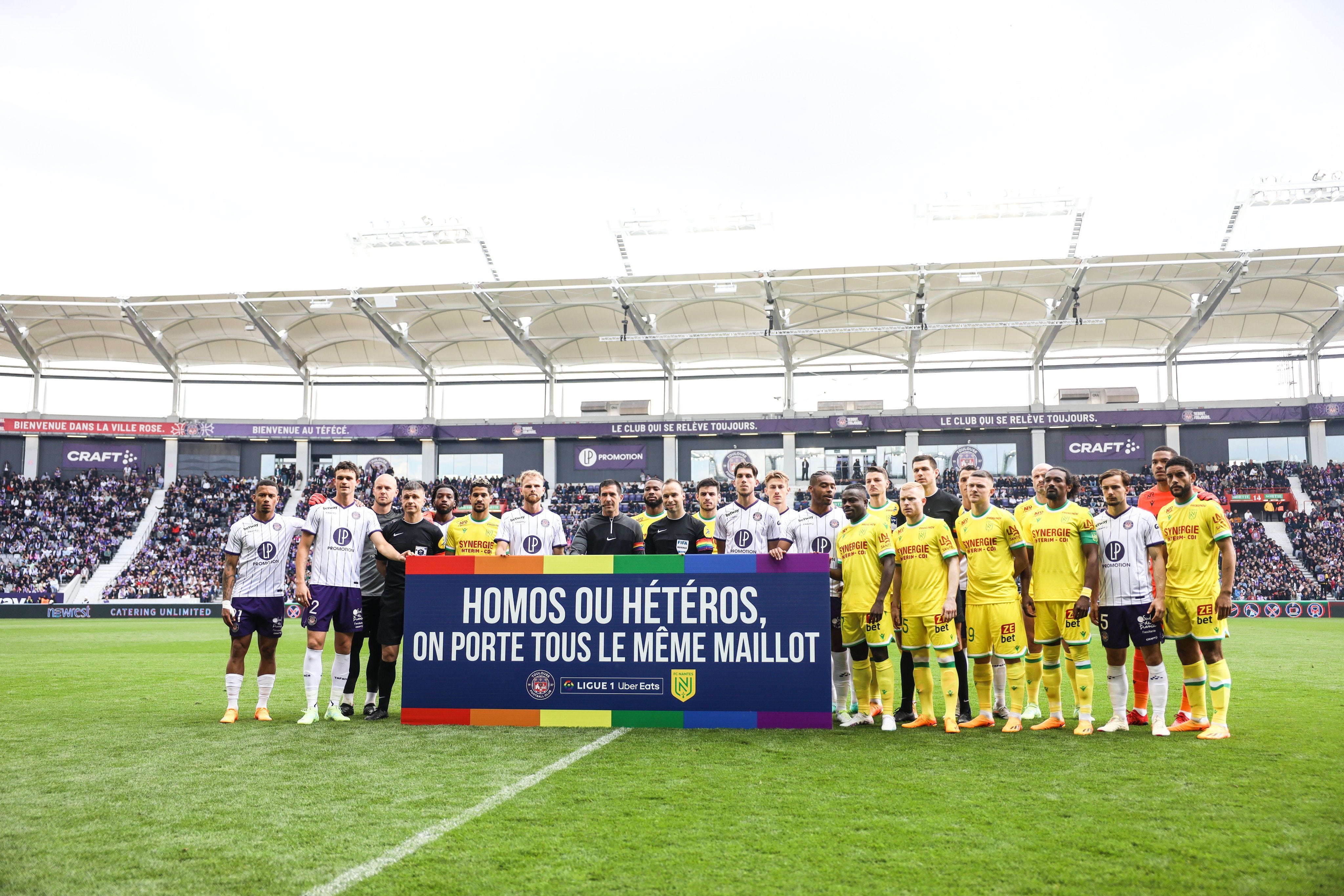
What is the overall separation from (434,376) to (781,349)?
49.6 ft

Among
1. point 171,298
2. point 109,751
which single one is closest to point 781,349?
point 171,298

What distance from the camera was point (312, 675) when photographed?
293 inches

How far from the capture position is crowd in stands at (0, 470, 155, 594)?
33.5m

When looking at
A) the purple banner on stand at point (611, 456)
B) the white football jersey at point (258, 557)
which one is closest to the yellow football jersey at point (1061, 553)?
the white football jersey at point (258, 557)

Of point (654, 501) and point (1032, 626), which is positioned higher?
point (654, 501)

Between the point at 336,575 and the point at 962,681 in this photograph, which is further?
the point at 962,681

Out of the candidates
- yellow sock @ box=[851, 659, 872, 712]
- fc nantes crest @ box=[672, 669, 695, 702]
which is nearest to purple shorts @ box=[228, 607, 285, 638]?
fc nantes crest @ box=[672, 669, 695, 702]

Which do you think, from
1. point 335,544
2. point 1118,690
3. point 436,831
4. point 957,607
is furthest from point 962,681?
point 335,544

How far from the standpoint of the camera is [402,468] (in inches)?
1598

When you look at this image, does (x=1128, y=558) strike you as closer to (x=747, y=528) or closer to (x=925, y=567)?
(x=925, y=567)

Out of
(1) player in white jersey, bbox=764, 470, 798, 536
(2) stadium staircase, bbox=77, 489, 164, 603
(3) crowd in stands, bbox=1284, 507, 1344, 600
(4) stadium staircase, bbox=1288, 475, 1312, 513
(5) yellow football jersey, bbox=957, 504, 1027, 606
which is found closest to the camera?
(5) yellow football jersey, bbox=957, 504, 1027, 606

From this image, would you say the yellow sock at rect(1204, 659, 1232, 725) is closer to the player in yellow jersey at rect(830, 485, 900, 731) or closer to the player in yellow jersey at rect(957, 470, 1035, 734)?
the player in yellow jersey at rect(957, 470, 1035, 734)

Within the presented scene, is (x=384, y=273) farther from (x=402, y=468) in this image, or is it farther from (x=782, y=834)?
(x=782, y=834)

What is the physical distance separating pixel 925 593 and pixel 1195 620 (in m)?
1.93
